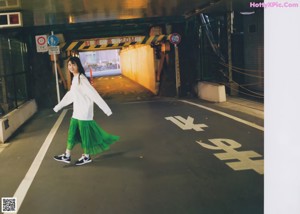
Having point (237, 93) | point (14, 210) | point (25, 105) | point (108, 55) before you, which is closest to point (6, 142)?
point (25, 105)

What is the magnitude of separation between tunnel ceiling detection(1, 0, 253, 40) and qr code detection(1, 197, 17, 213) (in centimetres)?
645

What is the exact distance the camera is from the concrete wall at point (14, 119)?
30.0 ft

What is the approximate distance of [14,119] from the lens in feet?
34.8

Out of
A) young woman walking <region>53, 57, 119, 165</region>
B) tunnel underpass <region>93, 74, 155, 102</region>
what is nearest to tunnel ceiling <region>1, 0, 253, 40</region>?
tunnel underpass <region>93, 74, 155, 102</region>

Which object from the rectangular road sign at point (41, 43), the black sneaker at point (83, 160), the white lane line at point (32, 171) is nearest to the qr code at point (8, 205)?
the white lane line at point (32, 171)

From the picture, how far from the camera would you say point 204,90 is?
50.9 ft

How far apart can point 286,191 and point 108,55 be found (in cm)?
7221

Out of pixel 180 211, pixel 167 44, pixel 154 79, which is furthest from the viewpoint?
pixel 154 79

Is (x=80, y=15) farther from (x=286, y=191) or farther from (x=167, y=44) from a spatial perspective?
(x=286, y=191)

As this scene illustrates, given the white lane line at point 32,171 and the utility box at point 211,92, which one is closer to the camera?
the white lane line at point 32,171

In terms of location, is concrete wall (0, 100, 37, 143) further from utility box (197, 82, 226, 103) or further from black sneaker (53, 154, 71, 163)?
utility box (197, 82, 226, 103)

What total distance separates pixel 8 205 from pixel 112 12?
386 inches

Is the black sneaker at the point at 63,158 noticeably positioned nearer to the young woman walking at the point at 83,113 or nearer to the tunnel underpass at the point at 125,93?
the young woman walking at the point at 83,113

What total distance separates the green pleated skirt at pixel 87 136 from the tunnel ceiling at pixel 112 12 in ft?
15.7
